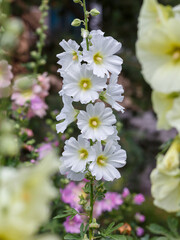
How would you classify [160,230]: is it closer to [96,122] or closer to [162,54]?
[96,122]

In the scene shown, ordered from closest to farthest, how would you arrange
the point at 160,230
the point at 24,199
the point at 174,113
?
the point at 24,199, the point at 174,113, the point at 160,230

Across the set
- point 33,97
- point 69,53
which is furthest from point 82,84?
point 33,97

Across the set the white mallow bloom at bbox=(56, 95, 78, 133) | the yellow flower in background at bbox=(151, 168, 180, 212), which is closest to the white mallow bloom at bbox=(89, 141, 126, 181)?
the white mallow bloom at bbox=(56, 95, 78, 133)

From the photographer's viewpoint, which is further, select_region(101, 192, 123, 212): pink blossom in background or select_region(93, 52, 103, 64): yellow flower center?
select_region(101, 192, 123, 212): pink blossom in background

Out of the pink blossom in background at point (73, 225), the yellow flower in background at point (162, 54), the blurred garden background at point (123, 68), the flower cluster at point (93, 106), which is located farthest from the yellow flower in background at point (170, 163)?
the blurred garden background at point (123, 68)

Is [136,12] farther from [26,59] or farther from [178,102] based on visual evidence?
[178,102]

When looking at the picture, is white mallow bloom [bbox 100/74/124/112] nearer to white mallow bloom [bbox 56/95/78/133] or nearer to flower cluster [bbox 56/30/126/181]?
flower cluster [bbox 56/30/126/181]
